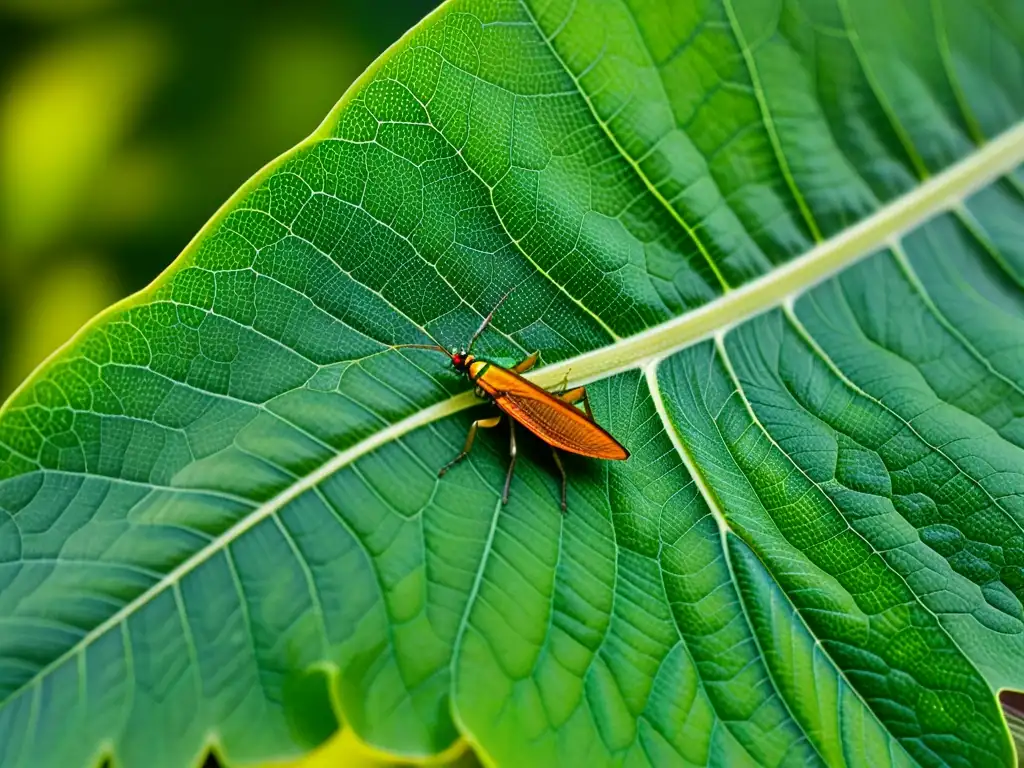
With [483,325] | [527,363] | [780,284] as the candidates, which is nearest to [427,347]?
[483,325]

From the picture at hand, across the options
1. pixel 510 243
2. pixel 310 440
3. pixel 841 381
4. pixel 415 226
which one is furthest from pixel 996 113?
pixel 310 440

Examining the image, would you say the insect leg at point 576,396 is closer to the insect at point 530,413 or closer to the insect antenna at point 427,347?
the insect at point 530,413

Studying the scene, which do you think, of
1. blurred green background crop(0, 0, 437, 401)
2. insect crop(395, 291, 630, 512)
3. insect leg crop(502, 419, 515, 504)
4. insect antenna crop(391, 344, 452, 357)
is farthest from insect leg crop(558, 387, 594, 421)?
blurred green background crop(0, 0, 437, 401)

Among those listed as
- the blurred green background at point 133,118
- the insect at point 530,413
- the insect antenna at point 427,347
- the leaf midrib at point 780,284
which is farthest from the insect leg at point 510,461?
the blurred green background at point 133,118

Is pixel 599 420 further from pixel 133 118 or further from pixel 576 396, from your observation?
pixel 133 118

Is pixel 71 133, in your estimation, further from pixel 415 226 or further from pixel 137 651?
pixel 137 651

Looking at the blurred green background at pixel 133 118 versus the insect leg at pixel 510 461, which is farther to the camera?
the blurred green background at pixel 133 118
